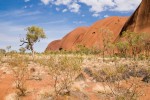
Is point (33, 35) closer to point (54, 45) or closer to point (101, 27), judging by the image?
point (101, 27)

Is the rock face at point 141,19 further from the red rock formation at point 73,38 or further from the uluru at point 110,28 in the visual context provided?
the red rock formation at point 73,38

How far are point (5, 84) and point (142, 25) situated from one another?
74052 millimetres

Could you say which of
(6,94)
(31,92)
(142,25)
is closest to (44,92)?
(31,92)

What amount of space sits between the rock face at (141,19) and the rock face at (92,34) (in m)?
15.6

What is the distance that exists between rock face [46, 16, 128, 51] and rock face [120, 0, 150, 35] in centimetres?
1564

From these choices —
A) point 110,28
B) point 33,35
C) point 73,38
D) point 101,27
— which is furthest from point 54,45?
point 33,35

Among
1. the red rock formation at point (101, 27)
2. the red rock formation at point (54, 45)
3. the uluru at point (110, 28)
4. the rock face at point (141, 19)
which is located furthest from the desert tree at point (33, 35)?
the red rock formation at point (54, 45)

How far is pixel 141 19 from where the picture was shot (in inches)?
3716

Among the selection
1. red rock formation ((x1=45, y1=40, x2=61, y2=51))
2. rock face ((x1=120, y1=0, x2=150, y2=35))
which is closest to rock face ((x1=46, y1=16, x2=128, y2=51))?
red rock formation ((x1=45, y1=40, x2=61, y2=51))

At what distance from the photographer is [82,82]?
80.8 feet

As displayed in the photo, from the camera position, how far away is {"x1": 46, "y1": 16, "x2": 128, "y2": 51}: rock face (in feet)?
401

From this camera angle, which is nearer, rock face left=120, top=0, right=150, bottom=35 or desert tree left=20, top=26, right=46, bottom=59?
desert tree left=20, top=26, right=46, bottom=59

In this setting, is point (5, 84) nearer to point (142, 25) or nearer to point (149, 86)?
point (149, 86)

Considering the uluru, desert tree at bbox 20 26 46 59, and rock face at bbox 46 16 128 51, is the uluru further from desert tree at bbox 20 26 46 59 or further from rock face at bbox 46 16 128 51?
desert tree at bbox 20 26 46 59
